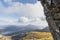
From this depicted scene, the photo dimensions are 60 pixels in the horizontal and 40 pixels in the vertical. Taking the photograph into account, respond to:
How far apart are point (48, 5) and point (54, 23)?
2.06 metres

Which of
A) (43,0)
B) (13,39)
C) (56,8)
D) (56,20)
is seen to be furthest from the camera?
(13,39)

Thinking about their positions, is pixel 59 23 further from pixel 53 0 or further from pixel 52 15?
pixel 53 0

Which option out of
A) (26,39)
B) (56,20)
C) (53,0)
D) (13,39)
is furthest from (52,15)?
(13,39)

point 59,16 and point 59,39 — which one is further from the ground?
point 59,16

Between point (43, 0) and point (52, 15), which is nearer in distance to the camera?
point (52, 15)

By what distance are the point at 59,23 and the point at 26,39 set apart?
13077 centimetres

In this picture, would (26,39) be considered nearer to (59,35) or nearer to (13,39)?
(13,39)

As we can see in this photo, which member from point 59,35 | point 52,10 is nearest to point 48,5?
point 52,10

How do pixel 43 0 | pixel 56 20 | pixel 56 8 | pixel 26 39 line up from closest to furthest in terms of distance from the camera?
pixel 56 8
pixel 56 20
pixel 43 0
pixel 26 39

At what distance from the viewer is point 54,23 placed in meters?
19.7

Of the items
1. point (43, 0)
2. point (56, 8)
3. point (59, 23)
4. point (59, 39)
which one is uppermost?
point (43, 0)

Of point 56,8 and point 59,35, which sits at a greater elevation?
point 56,8

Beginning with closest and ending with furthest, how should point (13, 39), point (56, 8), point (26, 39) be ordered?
point (56, 8), point (26, 39), point (13, 39)

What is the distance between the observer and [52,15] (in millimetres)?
19641
